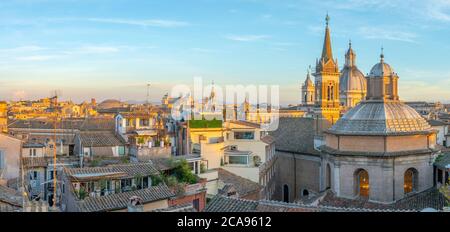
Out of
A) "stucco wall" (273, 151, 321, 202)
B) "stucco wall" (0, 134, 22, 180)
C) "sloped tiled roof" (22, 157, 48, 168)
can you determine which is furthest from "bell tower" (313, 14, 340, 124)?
"stucco wall" (0, 134, 22, 180)

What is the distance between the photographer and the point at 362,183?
782 inches

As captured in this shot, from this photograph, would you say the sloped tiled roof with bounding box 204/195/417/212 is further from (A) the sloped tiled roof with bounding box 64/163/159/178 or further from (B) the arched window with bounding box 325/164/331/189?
(B) the arched window with bounding box 325/164/331/189

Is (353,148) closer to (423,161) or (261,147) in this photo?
(423,161)

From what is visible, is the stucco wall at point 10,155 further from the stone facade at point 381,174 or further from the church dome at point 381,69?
the church dome at point 381,69

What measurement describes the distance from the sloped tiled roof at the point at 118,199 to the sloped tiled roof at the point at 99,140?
10332 mm

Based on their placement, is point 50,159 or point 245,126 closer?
point 50,159

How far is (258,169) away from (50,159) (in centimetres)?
1151

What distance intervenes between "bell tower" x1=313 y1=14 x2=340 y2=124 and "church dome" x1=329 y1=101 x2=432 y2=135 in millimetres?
23309

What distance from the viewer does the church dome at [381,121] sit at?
1942 centimetres

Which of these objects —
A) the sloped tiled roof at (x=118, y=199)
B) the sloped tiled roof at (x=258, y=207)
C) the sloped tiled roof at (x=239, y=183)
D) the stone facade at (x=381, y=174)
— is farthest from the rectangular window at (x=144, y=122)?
the sloped tiled roof at (x=258, y=207)

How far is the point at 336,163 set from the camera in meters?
20.1

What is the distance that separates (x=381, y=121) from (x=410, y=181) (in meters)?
3.15
